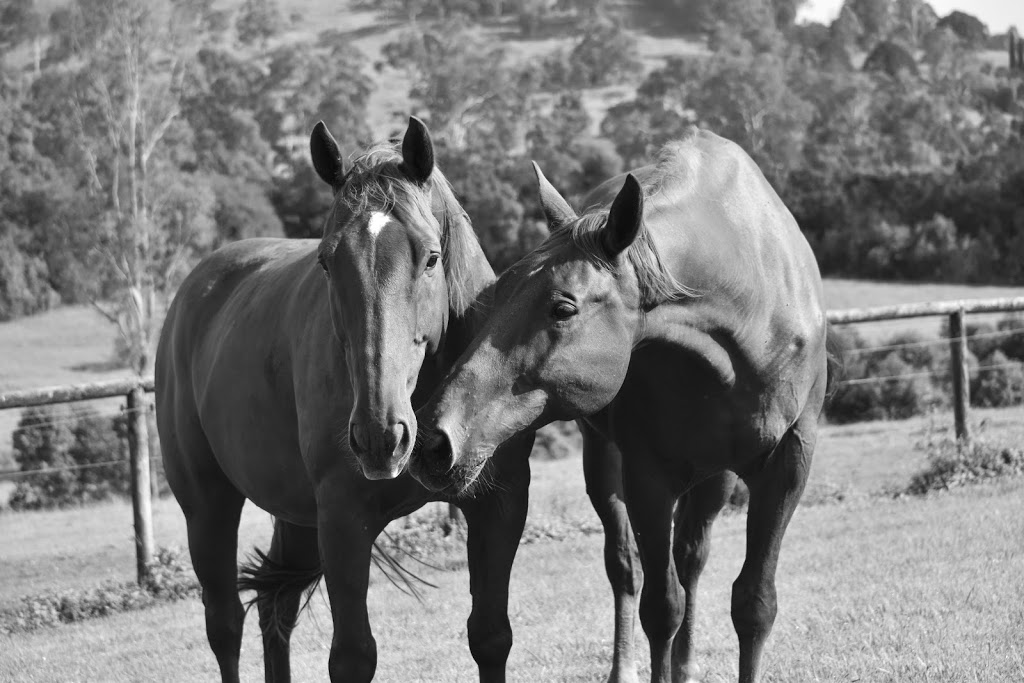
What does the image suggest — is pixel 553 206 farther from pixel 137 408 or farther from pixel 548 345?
pixel 137 408

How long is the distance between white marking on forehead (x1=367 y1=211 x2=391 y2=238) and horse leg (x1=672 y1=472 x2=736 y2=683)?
Answer: 2.09 meters

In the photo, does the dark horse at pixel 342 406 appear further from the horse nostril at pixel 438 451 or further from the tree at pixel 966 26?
the tree at pixel 966 26

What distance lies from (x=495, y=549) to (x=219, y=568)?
62.3 inches

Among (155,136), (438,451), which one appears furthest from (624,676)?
(155,136)

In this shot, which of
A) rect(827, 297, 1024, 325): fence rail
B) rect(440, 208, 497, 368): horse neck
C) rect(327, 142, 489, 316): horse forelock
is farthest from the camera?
→ rect(827, 297, 1024, 325): fence rail

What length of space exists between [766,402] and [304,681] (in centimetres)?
266

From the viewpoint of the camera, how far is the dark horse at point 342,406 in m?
2.93

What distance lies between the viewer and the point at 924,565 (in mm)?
5949

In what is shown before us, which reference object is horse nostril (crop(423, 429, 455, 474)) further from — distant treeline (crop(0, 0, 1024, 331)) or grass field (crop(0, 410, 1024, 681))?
distant treeline (crop(0, 0, 1024, 331))

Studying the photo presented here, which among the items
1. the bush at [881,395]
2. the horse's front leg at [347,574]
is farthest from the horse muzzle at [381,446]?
the bush at [881,395]

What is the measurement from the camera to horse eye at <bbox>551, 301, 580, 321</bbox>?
3025 millimetres

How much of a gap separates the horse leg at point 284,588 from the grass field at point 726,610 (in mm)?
663

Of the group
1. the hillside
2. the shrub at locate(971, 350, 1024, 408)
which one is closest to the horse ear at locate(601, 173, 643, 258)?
the shrub at locate(971, 350, 1024, 408)

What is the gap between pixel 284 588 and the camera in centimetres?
445
